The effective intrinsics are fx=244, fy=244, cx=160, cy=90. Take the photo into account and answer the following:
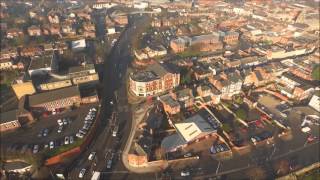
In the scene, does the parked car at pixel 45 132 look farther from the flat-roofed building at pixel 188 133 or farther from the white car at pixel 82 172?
the flat-roofed building at pixel 188 133

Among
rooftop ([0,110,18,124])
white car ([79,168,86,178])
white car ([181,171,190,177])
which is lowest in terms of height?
white car ([181,171,190,177])

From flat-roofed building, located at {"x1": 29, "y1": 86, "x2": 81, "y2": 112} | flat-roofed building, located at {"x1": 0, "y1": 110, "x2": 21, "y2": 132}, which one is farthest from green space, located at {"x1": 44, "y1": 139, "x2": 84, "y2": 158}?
flat-roofed building, located at {"x1": 29, "y1": 86, "x2": 81, "y2": 112}

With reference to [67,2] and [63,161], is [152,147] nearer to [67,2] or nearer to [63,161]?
[63,161]

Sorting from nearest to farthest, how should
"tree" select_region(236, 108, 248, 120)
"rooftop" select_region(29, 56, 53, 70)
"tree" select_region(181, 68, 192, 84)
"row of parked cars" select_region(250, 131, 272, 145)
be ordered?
"row of parked cars" select_region(250, 131, 272, 145) → "tree" select_region(236, 108, 248, 120) → "tree" select_region(181, 68, 192, 84) → "rooftop" select_region(29, 56, 53, 70)

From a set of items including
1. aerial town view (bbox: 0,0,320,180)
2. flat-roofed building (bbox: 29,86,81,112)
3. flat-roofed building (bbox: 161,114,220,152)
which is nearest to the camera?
aerial town view (bbox: 0,0,320,180)

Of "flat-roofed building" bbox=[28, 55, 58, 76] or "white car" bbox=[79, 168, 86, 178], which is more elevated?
"flat-roofed building" bbox=[28, 55, 58, 76]

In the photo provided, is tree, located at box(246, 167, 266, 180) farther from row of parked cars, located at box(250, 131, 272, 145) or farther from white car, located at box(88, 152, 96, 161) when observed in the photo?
white car, located at box(88, 152, 96, 161)

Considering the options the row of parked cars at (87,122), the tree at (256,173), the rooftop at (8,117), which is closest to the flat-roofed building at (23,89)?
the rooftop at (8,117)

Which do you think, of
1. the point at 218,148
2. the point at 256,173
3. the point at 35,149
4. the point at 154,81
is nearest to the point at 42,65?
the point at 35,149
